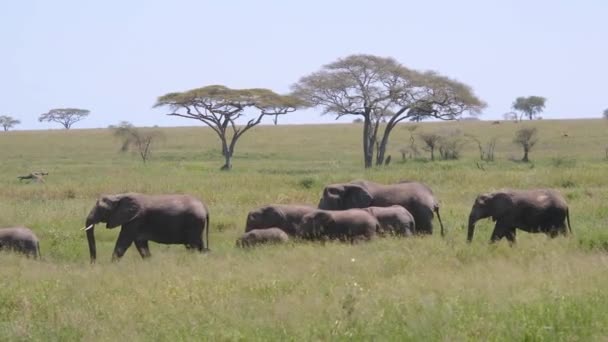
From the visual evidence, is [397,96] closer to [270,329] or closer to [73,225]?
[73,225]

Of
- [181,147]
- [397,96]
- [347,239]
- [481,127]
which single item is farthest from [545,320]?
[481,127]

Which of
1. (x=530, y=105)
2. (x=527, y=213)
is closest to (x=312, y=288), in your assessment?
(x=527, y=213)

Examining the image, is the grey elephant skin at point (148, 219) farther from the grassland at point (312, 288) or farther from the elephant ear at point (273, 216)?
the elephant ear at point (273, 216)

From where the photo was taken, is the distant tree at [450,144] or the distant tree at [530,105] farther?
the distant tree at [530,105]

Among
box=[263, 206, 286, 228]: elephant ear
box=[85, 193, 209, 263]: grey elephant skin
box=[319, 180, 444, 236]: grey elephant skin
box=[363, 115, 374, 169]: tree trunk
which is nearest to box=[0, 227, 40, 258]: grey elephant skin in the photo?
box=[85, 193, 209, 263]: grey elephant skin

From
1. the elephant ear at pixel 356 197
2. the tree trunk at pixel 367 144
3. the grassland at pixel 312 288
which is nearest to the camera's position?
the grassland at pixel 312 288

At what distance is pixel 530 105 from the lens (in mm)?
105312

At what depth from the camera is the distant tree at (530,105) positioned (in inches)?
4099

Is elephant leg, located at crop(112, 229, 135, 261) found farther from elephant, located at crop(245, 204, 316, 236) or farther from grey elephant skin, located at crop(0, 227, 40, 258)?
elephant, located at crop(245, 204, 316, 236)

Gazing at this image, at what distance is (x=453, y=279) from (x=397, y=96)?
38.7 meters

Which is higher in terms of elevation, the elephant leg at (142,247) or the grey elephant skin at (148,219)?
the grey elephant skin at (148,219)

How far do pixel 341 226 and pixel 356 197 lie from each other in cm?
261

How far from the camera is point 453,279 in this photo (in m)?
11.3

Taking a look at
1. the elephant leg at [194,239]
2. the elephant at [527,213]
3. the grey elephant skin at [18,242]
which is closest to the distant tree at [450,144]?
the elephant at [527,213]
